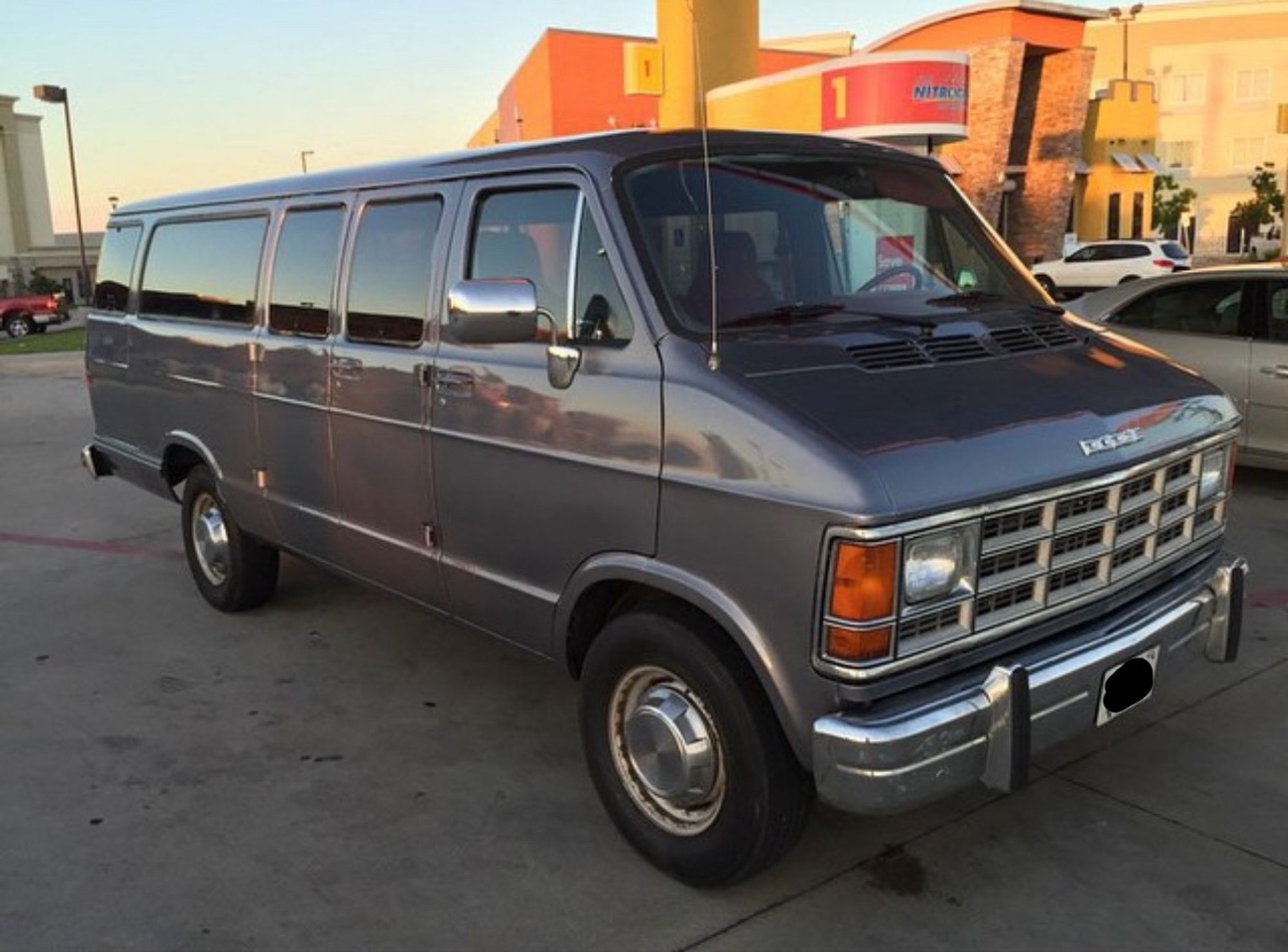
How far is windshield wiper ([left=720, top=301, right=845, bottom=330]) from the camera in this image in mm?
3330

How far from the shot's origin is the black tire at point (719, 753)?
Result: 2.95 meters

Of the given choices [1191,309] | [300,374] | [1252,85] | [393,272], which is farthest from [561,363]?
[1252,85]

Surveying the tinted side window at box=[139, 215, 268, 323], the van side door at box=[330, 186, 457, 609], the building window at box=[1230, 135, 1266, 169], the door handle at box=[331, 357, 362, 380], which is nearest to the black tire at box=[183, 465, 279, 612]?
the tinted side window at box=[139, 215, 268, 323]

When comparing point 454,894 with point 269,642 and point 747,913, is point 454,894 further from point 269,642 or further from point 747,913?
point 269,642

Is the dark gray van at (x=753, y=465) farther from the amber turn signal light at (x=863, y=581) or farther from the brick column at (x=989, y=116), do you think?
the brick column at (x=989, y=116)

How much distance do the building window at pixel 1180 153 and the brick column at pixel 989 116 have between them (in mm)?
52777

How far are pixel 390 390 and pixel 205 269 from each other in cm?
210

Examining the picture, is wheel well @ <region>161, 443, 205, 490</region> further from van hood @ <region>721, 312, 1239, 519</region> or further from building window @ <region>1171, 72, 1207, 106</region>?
building window @ <region>1171, 72, 1207, 106</region>

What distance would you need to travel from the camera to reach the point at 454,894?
328cm

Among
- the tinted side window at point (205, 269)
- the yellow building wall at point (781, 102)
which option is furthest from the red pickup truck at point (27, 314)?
the tinted side window at point (205, 269)

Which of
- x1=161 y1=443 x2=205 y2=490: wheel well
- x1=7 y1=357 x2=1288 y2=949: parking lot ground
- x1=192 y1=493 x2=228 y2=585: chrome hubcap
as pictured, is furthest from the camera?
x1=161 y1=443 x2=205 y2=490: wheel well

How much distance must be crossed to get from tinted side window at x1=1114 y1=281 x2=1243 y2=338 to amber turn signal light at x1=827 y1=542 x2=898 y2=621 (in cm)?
637

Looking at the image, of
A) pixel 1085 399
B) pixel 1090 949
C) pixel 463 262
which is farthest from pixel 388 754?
pixel 1085 399

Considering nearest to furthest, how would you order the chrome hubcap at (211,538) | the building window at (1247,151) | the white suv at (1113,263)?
the chrome hubcap at (211,538)
the white suv at (1113,263)
the building window at (1247,151)
